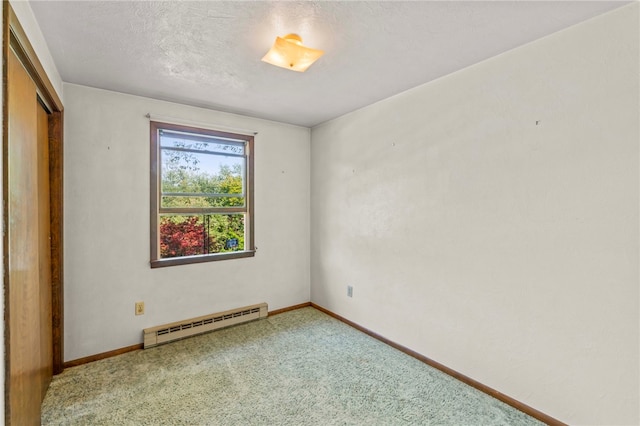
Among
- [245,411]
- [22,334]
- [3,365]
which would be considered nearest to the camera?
[3,365]

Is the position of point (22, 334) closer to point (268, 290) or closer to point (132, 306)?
point (132, 306)

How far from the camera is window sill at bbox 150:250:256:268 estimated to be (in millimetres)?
3002

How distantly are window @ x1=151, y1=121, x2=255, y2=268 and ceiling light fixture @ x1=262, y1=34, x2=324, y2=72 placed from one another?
64.0 inches

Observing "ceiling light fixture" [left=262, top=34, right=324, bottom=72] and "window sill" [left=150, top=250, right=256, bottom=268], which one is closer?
"ceiling light fixture" [left=262, top=34, right=324, bottom=72]

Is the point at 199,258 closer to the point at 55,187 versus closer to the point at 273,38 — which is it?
the point at 55,187

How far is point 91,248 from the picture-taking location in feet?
8.78

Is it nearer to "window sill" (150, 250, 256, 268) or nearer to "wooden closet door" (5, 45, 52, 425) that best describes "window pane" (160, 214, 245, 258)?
"window sill" (150, 250, 256, 268)

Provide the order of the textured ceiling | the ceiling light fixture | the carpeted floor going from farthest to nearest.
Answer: the carpeted floor < the ceiling light fixture < the textured ceiling

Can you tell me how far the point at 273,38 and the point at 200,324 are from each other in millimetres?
2696

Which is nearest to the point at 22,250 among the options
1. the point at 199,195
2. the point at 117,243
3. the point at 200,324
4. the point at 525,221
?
the point at 117,243

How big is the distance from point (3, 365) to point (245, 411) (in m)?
1.28

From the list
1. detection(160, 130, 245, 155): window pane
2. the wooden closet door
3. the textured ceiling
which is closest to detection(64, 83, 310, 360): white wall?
detection(160, 130, 245, 155): window pane

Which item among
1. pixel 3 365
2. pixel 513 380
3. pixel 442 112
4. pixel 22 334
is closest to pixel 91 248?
pixel 22 334

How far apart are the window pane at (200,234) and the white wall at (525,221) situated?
5.14ft
